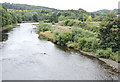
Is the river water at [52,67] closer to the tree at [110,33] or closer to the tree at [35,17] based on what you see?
the tree at [110,33]

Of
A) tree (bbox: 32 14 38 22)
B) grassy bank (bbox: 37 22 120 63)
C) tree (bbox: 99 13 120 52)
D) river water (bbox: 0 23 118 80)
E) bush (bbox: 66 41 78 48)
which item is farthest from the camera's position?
tree (bbox: 32 14 38 22)

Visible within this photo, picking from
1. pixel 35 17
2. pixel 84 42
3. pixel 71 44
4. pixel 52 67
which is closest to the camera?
pixel 52 67

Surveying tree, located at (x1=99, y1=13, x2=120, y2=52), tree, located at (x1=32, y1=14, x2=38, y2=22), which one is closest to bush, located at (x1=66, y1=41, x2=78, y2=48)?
tree, located at (x1=99, y1=13, x2=120, y2=52)

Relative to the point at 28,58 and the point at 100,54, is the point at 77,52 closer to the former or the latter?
the point at 100,54

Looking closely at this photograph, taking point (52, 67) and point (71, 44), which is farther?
point (71, 44)

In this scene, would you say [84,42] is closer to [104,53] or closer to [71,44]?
[71,44]

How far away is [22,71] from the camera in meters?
25.3

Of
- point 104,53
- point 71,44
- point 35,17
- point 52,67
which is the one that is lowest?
point 52,67

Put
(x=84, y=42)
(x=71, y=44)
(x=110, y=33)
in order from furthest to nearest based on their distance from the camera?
(x=71, y=44), (x=84, y=42), (x=110, y=33)

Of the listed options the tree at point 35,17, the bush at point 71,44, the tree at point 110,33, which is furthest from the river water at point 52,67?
the tree at point 35,17

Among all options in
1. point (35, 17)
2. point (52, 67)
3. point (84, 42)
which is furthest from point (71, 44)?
point (35, 17)

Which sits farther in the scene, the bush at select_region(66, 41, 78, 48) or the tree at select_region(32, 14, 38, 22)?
the tree at select_region(32, 14, 38, 22)

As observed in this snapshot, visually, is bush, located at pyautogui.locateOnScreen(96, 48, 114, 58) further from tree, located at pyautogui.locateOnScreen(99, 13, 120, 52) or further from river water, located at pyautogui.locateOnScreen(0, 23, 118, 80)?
river water, located at pyautogui.locateOnScreen(0, 23, 118, 80)

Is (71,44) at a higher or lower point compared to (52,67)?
higher
